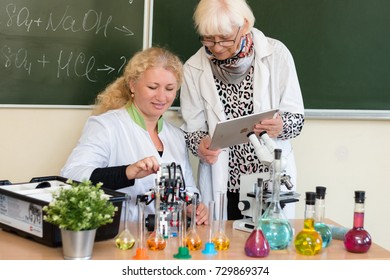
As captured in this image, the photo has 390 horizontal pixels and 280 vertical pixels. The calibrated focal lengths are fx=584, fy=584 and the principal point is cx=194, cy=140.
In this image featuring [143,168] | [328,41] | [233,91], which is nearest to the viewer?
[143,168]

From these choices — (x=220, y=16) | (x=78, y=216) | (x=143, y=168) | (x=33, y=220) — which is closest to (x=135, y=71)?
(x=220, y=16)

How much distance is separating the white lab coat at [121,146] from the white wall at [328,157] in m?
0.57

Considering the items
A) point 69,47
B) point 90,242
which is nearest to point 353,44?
point 69,47

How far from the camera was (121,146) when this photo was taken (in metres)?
2.44

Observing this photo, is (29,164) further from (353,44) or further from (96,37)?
(353,44)

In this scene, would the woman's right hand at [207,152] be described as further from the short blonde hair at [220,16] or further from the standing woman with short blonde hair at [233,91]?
the short blonde hair at [220,16]

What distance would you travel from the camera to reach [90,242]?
163cm

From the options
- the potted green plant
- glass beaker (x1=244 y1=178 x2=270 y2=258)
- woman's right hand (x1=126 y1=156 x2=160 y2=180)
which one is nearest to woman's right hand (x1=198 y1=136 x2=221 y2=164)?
woman's right hand (x1=126 y1=156 x2=160 y2=180)

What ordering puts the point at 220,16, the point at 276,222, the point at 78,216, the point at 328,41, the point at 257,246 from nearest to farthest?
the point at 78,216
the point at 257,246
the point at 276,222
the point at 220,16
the point at 328,41

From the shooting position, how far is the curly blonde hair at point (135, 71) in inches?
97.0

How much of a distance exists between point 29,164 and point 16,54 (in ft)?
1.86

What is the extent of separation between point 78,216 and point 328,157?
1923 mm

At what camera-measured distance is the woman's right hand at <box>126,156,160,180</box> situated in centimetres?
202

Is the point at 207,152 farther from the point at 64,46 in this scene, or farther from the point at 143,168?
the point at 64,46
